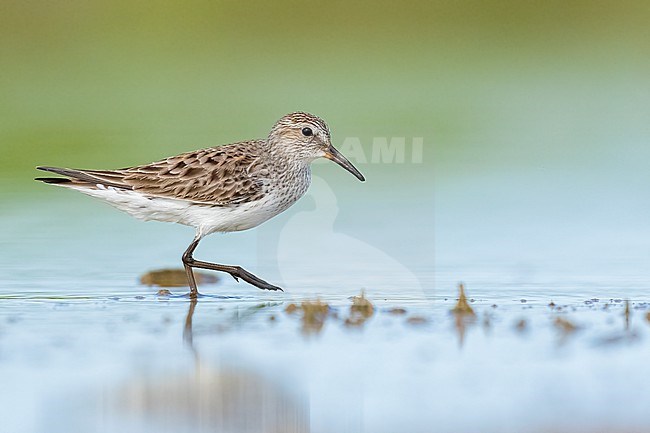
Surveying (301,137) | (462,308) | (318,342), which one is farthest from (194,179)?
(318,342)

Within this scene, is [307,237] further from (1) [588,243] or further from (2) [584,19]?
(2) [584,19]

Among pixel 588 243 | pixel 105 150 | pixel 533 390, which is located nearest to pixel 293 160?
pixel 588 243

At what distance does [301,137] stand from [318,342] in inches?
125

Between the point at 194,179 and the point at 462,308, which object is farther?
the point at 194,179

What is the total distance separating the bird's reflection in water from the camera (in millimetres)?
6652

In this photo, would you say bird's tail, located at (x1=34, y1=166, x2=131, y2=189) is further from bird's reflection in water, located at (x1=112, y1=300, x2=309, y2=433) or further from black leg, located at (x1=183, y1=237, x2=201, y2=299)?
bird's reflection in water, located at (x1=112, y1=300, x2=309, y2=433)

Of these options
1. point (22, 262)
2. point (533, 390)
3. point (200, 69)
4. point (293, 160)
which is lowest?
point (533, 390)

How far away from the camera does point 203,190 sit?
35.5 ft

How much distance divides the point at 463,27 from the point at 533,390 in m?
18.0

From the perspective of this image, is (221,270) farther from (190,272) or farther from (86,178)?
(86,178)

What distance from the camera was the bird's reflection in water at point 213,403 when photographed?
21.8 feet

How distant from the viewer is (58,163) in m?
16.8
